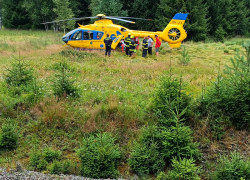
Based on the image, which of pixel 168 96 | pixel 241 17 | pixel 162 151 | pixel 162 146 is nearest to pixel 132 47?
pixel 168 96

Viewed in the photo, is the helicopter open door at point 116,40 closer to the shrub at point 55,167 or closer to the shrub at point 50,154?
the shrub at point 50,154

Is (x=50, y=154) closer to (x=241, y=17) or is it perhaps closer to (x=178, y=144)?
(x=178, y=144)

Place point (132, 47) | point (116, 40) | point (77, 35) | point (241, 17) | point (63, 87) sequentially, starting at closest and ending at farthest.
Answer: point (63, 87) < point (132, 47) < point (77, 35) < point (116, 40) < point (241, 17)

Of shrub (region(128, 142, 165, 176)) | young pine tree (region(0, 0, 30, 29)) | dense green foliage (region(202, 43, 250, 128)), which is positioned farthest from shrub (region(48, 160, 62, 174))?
young pine tree (region(0, 0, 30, 29))

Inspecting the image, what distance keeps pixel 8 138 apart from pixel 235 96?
6408 mm

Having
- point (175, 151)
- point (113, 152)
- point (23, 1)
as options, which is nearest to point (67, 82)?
point (113, 152)

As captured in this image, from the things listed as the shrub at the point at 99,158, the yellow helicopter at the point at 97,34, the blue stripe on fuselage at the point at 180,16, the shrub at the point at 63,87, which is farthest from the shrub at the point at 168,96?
the blue stripe on fuselage at the point at 180,16

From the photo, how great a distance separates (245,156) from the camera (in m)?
5.41

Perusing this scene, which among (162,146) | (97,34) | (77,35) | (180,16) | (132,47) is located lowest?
(162,146)

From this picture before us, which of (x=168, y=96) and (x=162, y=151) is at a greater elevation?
(x=168, y=96)

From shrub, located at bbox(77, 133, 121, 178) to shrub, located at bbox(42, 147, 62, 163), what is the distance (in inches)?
28.0

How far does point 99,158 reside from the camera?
5.20 meters

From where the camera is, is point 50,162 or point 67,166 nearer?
point 67,166

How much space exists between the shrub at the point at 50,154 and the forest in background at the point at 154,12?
28.5 meters
